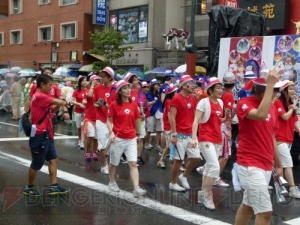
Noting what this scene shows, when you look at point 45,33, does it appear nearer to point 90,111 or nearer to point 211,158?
point 90,111

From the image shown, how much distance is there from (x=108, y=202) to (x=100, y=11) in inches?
908

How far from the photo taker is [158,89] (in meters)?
11.3

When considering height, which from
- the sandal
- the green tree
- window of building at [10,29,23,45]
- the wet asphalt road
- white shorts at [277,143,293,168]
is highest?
window of building at [10,29,23,45]

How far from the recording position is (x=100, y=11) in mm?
27750

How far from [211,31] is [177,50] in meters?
14.5

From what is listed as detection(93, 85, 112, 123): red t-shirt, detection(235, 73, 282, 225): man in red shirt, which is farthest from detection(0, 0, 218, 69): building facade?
detection(235, 73, 282, 225): man in red shirt

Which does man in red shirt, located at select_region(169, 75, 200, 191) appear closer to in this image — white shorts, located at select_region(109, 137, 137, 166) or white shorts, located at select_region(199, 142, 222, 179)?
white shorts, located at select_region(199, 142, 222, 179)

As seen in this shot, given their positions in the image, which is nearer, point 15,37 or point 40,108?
point 40,108

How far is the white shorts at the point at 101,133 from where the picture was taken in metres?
8.02

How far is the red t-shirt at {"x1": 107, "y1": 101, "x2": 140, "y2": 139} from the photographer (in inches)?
255

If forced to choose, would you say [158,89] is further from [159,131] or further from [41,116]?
[41,116]

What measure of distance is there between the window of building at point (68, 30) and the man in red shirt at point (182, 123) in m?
26.2

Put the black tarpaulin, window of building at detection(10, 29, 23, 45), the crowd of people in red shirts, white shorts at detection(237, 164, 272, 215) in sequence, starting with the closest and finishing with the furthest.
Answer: white shorts at detection(237, 164, 272, 215) < the crowd of people in red shirts < the black tarpaulin < window of building at detection(10, 29, 23, 45)

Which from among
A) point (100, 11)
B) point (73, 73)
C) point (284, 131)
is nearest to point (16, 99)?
point (73, 73)
